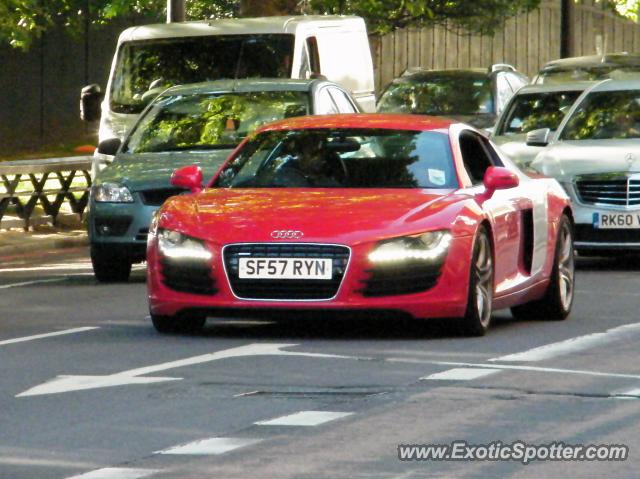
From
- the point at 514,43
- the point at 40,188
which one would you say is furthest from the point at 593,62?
the point at 514,43

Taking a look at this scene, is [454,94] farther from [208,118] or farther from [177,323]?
[177,323]

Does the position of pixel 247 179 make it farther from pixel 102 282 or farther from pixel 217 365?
pixel 102 282

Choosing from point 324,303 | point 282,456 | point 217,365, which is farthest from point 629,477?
point 324,303

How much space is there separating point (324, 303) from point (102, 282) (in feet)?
19.5

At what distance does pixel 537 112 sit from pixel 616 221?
3.91 m

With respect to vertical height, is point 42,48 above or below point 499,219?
below

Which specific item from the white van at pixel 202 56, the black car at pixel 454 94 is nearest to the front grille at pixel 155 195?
the white van at pixel 202 56

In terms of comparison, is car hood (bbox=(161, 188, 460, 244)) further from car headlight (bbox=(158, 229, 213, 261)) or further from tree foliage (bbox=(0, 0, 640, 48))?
tree foliage (bbox=(0, 0, 640, 48))

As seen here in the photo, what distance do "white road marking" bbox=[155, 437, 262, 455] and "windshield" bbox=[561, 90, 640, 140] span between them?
1163 centimetres

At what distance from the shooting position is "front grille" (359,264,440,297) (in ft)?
38.4

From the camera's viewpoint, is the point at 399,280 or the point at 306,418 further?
the point at 399,280

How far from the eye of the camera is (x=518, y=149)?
2022 centimetres

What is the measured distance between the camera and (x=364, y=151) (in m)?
13.0

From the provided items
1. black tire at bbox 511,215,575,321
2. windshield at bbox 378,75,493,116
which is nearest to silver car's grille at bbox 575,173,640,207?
black tire at bbox 511,215,575,321
